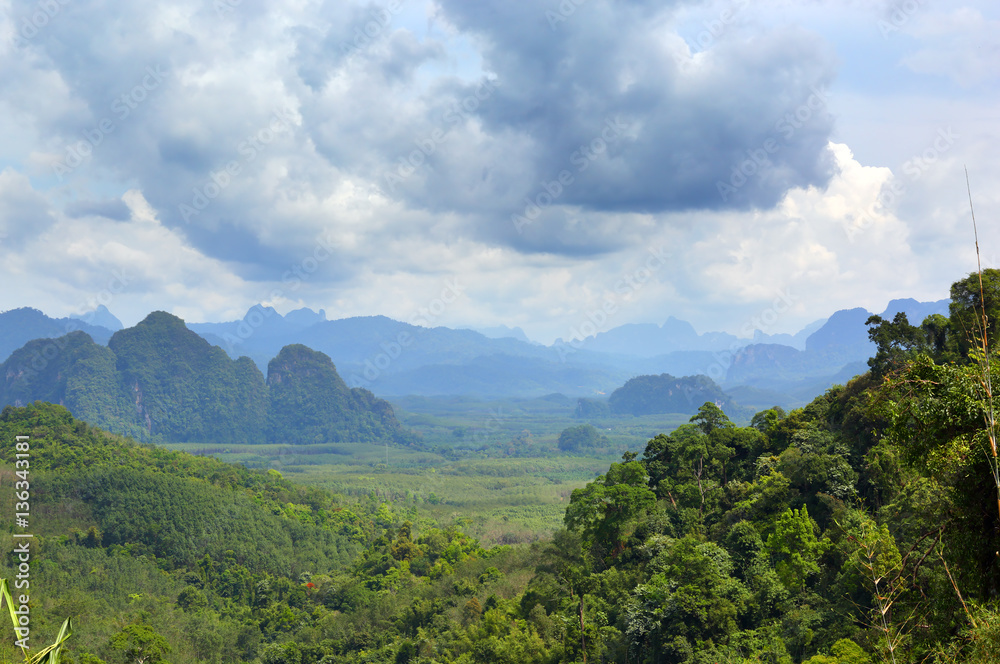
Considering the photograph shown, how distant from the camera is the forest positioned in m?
9.37

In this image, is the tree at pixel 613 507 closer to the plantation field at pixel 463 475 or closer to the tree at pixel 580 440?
the plantation field at pixel 463 475

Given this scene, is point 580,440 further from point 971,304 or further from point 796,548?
point 796,548

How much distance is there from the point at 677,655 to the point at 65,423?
82.4 meters

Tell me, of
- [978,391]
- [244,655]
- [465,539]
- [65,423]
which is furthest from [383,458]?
[978,391]

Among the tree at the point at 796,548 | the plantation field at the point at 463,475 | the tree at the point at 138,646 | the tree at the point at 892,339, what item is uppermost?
the tree at the point at 892,339

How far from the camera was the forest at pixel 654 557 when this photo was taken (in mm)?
9367

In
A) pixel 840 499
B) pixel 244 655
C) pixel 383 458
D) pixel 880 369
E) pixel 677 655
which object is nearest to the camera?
pixel 677 655

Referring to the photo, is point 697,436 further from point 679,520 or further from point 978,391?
point 978,391

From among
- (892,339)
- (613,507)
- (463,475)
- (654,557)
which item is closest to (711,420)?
(613,507)

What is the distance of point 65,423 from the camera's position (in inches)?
3110

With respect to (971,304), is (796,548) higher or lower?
lower

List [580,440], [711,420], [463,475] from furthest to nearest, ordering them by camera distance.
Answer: [580,440], [463,475], [711,420]

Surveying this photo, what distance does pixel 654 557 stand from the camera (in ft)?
102

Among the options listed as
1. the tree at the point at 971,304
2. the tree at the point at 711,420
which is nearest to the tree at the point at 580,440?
the tree at the point at 711,420
